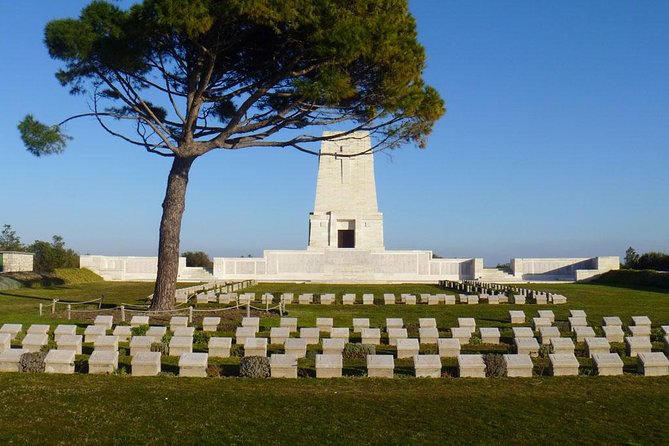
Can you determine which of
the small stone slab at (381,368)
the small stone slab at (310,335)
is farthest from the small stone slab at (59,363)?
the small stone slab at (381,368)

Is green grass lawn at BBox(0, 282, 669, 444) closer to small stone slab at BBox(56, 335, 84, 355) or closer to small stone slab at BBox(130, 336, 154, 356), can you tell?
small stone slab at BBox(130, 336, 154, 356)

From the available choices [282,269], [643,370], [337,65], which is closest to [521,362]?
[643,370]

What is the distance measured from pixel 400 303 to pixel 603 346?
1315cm

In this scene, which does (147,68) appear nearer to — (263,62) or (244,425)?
(263,62)

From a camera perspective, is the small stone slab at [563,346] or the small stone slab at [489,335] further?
the small stone slab at [489,335]

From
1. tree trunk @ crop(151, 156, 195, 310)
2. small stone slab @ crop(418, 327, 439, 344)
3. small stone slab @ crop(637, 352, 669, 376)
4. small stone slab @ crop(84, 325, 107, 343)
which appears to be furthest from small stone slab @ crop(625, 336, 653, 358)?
tree trunk @ crop(151, 156, 195, 310)

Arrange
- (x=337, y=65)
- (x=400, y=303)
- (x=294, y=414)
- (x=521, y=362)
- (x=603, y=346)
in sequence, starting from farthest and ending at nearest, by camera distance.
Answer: (x=400, y=303)
(x=337, y=65)
(x=603, y=346)
(x=521, y=362)
(x=294, y=414)

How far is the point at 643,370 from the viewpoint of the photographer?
9.25 meters

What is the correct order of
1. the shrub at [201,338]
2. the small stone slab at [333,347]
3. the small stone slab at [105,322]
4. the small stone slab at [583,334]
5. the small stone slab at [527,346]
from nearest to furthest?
1. the small stone slab at [333,347]
2. the small stone slab at [527,346]
3. the small stone slab at [583,334]
4. the shrub at [201,338]
5. the small stone slab at [105,322]

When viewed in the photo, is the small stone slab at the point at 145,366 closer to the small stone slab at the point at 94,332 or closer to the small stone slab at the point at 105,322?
the small stone slab at the point at 94,332

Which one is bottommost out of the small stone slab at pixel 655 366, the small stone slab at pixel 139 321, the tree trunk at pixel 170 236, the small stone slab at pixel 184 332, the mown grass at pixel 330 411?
the mown grass at pixel 330 411

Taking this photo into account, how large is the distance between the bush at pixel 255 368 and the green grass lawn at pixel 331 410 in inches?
10.2

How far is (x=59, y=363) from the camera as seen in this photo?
9.12m

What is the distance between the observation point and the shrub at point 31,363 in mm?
9180
